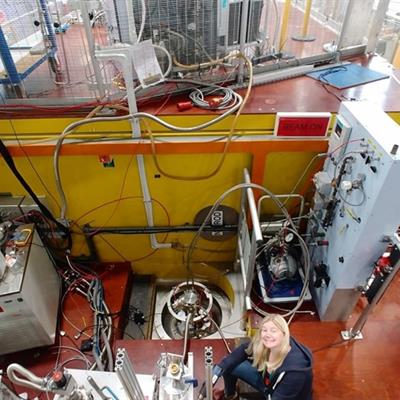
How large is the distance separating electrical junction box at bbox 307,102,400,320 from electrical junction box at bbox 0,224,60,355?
179 cm

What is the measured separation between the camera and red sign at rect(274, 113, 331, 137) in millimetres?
1928

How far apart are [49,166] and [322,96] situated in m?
1.90

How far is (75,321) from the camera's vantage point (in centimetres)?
239

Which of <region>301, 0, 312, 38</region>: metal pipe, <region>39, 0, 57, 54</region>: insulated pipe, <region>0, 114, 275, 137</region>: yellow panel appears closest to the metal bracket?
<region>0, 114, 275, 137</region>: yellow panel

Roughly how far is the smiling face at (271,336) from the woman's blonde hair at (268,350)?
0.02 m

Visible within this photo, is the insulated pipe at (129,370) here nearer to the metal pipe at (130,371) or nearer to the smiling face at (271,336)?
the metal pipe at (130,371)

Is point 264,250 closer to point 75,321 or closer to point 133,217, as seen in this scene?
point 133,217

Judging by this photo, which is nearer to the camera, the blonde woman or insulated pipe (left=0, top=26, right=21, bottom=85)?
the blonde woman

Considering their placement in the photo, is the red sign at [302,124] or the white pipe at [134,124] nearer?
the white pipe at [134,124]

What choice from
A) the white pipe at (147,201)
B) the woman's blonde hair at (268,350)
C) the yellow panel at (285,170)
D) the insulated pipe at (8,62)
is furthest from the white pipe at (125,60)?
the woman's blonde hair at (268,350)

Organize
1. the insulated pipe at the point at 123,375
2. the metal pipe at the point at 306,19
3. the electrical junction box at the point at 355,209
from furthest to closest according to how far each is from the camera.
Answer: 1. the metal pipe at the point at 306,19
2. the electrical junction box at the point at 355,209
3. the insulated pipe at the point at 123,375

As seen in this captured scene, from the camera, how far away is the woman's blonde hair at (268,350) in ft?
5.23

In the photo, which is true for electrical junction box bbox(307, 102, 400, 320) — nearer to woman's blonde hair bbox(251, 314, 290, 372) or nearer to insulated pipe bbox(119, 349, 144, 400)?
woman's blonde hair bbox(251, 314, 290, 372)

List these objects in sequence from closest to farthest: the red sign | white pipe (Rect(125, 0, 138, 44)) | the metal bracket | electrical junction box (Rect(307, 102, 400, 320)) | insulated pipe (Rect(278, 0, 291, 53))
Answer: electrical junction box (Rect(307, 102, 400, 320)) → white pipe (Rect(125, 0, 138, 44)) → the red sign → the metal bracket → insulated pipe (Rect(278, 0, 291, 53))
